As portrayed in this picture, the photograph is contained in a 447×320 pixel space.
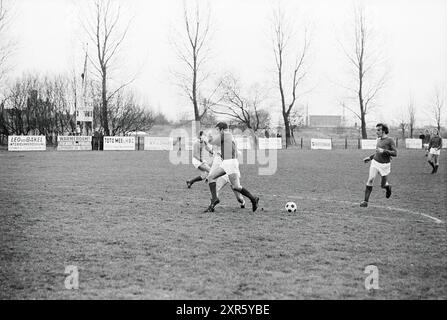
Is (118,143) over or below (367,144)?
over

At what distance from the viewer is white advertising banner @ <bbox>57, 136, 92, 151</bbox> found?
38.0 metres

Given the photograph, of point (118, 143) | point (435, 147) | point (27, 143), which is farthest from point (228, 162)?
point (118, 143)

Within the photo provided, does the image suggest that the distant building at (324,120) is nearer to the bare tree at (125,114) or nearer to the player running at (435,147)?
the bare tree at (125,114)

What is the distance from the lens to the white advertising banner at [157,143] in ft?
140

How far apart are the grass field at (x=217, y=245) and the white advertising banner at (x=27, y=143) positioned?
24.9 meters

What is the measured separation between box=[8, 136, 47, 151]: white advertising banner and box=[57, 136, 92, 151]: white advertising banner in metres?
1.58

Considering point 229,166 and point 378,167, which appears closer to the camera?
point 229,166

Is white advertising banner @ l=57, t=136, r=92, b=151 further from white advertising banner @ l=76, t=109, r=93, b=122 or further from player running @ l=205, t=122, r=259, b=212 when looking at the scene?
player running @ l=205, t=122, r=259, b=212

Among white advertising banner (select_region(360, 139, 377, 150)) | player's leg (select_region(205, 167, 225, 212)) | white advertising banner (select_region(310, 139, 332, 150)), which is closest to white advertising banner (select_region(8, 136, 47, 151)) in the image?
white advertising banner (select_region(310, 139, 332, 150))

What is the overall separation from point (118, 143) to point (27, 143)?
303 inches

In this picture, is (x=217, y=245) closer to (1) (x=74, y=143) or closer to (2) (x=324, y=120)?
(1) (x=74, y=143)

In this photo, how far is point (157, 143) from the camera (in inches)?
1705
